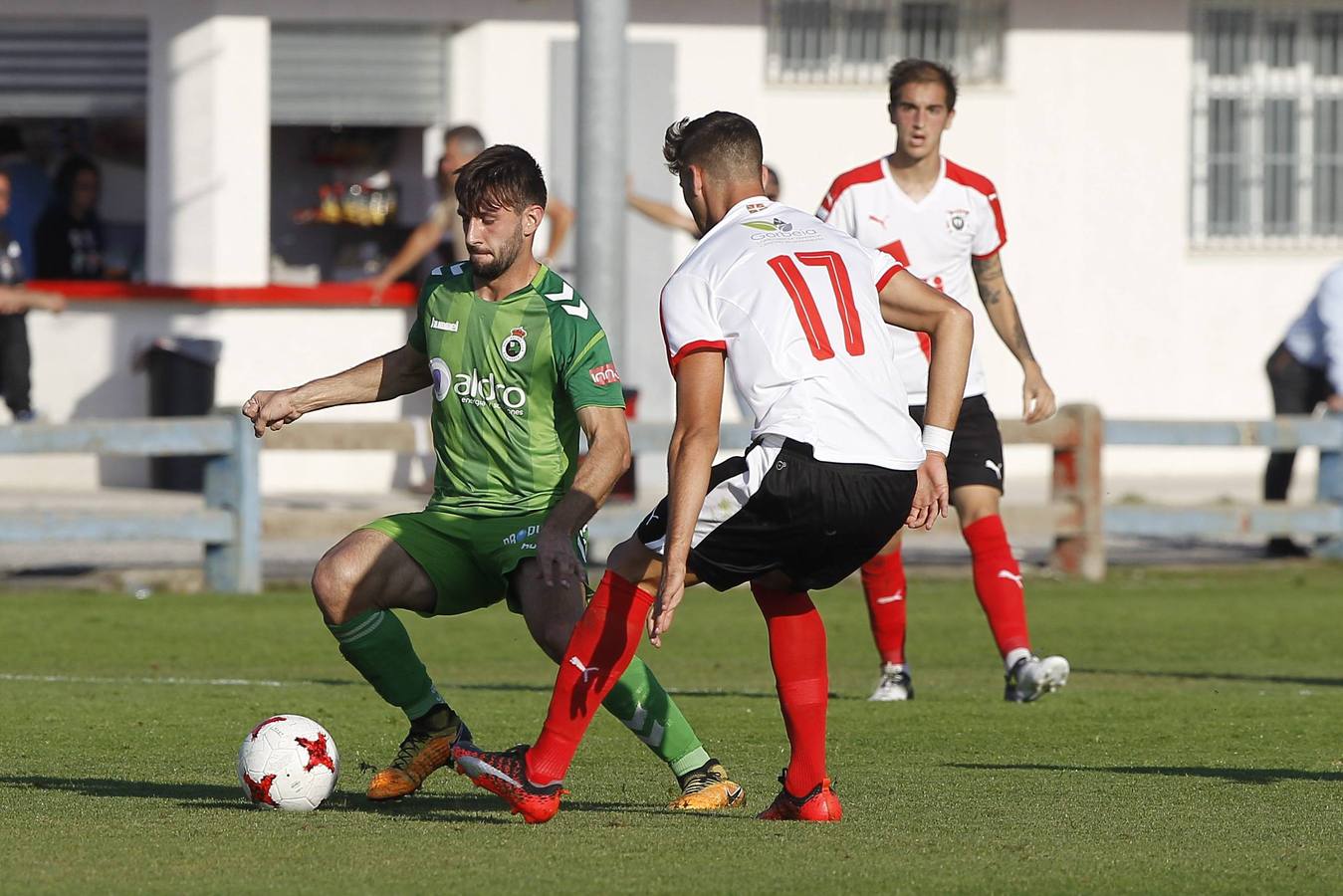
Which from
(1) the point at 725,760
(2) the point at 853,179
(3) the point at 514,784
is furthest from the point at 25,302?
(3) the point at 514,784

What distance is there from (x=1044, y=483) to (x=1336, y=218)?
360 centimetres

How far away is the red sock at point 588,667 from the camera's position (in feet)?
19.6

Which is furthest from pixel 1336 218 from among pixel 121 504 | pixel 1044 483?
pixel 121 504

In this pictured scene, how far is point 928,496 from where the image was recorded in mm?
6125

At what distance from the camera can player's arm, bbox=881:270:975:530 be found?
6.15 m

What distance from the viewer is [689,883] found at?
520cm

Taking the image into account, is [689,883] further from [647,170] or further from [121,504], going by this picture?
[647,170]

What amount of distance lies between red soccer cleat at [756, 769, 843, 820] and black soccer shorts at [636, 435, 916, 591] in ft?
2.02

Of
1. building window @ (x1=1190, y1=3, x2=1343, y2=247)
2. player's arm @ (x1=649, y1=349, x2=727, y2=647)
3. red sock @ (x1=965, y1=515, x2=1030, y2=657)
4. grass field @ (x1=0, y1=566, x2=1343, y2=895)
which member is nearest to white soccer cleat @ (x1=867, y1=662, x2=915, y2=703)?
grass field @ (x1=0, y1=566, x2=1343, y2=895)

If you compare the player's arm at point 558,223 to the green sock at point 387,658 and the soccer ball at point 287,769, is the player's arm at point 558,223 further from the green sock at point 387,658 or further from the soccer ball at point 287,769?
the soccer ball at point 287,769

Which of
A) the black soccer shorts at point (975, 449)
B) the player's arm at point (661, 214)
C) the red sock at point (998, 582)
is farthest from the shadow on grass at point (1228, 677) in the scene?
the player's arm at point (661, 214)

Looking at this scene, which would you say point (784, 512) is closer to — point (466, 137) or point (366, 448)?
point (366, 448)

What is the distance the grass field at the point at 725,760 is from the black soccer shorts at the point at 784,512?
2.30ft

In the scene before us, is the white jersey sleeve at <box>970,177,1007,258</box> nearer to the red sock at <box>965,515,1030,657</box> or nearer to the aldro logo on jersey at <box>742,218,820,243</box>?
the red sock at <box>965,515,1030,657</box>
